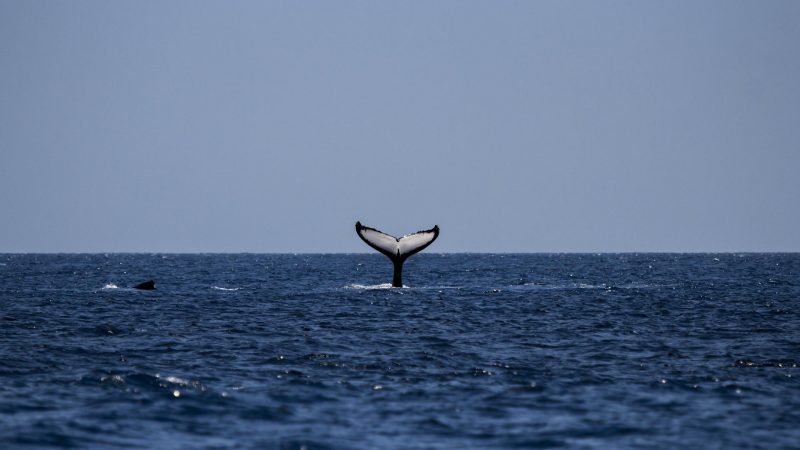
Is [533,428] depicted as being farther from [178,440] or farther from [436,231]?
[436,231]

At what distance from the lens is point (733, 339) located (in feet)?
85.1

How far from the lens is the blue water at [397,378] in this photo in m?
13.9

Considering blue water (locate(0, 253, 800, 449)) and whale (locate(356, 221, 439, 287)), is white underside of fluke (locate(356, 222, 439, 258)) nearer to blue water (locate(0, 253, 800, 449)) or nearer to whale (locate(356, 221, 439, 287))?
whale (locate(356, 221, 439, 287))

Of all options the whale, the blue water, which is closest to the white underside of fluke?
the whale

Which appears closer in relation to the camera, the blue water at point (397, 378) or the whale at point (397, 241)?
the blue water at point (397, 378)

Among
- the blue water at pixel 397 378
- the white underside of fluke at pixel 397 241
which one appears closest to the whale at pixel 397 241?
the white underside of fluke at pixel 397 241

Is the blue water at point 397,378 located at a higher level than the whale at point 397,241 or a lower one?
lower

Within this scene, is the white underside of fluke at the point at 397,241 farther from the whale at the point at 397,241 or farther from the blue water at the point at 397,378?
the blue water at the point at 397,378

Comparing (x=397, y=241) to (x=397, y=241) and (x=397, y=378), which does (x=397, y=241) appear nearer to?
(x=397, y=241)

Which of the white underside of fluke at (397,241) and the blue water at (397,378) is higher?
the white underside of fluke at (397,241)

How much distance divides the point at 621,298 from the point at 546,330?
16.0 meters

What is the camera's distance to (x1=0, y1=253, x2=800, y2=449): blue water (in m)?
13.9

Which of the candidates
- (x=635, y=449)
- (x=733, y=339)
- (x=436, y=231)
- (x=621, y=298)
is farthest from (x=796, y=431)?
(x=621, y=298)

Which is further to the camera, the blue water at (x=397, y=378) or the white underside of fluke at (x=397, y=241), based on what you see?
the white underside of fluke at (x=397, y=241)
